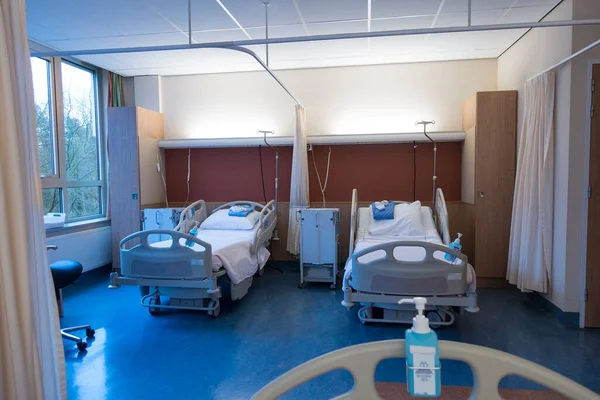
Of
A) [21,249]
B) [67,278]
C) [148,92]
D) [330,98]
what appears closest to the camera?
[21,249]

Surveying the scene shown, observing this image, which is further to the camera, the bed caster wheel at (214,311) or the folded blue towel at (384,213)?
the folded blue towel at (384,213)

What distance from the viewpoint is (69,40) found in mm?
4773

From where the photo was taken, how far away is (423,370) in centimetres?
75

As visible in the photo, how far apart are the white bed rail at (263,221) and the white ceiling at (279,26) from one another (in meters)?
2.09

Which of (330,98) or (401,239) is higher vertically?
(330,98)

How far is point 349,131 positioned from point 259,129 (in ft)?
4.78

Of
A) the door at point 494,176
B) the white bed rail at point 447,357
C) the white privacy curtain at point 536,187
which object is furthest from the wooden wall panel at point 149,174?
the white bed rail at point 447,357

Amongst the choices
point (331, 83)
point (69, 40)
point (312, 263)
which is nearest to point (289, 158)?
point (331, 83)

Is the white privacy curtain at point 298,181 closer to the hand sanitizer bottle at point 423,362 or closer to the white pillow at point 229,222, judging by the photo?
the white pillow at point 229,222

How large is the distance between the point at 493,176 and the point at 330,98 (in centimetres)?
266

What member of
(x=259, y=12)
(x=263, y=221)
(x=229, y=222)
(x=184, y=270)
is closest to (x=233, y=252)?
(x=184, y=270)

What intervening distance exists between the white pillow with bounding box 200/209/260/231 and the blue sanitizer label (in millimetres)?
4598

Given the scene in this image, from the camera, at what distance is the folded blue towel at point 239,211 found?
5.47 meters

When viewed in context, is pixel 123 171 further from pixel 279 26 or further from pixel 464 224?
pixel 464 224
